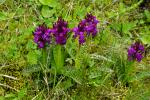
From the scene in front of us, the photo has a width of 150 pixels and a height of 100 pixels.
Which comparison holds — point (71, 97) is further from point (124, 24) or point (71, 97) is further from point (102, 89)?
point (124, 24)

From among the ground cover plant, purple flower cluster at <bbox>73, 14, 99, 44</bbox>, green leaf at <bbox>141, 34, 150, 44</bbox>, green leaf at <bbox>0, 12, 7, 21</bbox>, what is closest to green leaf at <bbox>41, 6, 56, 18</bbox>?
the ground cover plant

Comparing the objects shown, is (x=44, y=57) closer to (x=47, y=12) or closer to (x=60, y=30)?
(x=60, y=30)

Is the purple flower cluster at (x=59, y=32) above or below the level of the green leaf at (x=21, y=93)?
above

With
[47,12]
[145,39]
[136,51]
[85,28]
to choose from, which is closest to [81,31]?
[85,28]

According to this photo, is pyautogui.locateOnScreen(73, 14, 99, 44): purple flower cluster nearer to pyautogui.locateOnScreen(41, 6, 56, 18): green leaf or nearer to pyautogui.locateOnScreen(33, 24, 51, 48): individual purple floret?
pyautogui.locateOnScreen(33, 24, 51, 48): individual purple floret

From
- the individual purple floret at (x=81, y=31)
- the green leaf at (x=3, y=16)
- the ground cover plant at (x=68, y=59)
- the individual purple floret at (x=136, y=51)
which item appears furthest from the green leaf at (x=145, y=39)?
the green leaf at (x=3, y=16)

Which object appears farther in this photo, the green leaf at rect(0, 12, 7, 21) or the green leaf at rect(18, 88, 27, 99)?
the green leaf at rect(0, 12, 7, 21)

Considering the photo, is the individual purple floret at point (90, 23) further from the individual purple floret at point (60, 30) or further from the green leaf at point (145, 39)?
the green leaf at point (145, 39)
